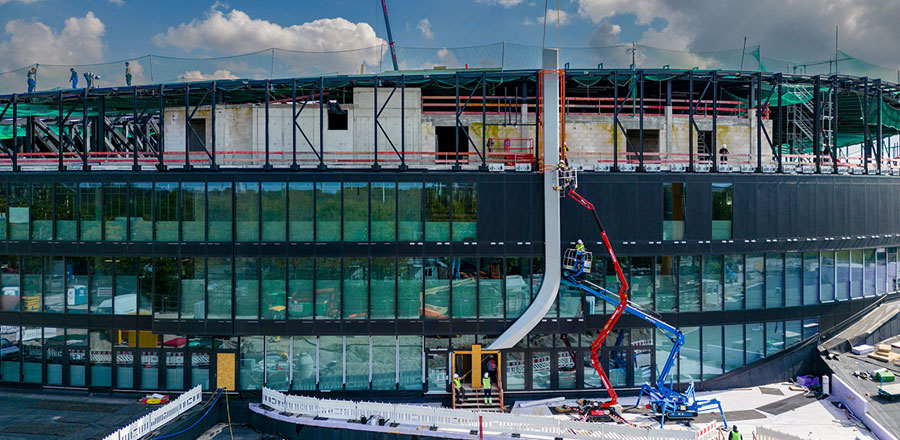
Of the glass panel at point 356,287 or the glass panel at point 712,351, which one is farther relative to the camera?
the glass panel at point 712,351

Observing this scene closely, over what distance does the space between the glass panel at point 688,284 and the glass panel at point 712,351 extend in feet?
4.92

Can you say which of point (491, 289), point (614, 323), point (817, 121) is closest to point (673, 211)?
point (614, 323)

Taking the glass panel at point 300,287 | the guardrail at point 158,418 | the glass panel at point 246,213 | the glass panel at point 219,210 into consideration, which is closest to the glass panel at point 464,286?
the glass panel at point 300,287

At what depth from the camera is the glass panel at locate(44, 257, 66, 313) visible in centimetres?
2664

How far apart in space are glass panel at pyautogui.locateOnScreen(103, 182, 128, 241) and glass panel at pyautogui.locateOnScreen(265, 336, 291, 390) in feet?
29.6

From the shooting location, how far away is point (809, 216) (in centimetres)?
2786

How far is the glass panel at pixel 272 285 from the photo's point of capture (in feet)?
82.2

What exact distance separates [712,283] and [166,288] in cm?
2655

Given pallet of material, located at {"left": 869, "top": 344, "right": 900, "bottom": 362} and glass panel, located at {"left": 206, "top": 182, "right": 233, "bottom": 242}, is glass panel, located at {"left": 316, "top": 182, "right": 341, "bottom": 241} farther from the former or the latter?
pallet of material, located at {"left": 869, "top": 344, "right": 900, "bottom": 362}

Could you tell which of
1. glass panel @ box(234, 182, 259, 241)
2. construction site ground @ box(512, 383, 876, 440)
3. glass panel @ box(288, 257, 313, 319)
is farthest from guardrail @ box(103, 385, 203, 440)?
construction site ground @ box(512, 383, 876, 440)

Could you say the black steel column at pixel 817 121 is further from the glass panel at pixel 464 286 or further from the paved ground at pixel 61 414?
the paved ground at pixel 61 414

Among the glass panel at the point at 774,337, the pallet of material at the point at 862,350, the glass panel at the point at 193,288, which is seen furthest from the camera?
the pallet of material at the point at 862,350

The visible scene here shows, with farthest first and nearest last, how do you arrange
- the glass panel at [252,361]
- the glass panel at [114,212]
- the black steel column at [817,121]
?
the black steel column at [817,121] → the glass panel at [114,212] → the glass panel at [252,361]

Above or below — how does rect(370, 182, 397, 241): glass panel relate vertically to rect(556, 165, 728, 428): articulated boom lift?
above
